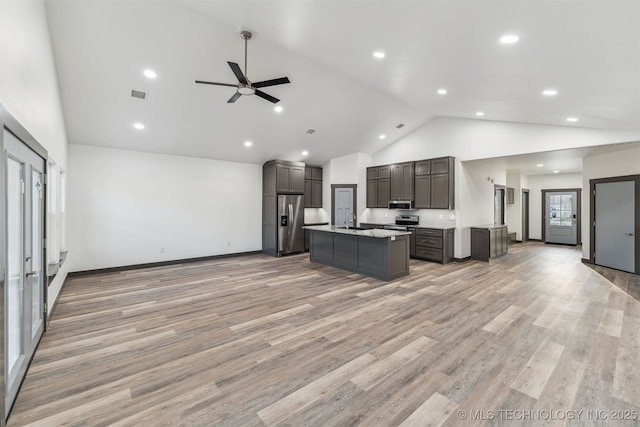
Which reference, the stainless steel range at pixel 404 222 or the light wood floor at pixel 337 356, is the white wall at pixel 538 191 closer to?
the stainless steel range at pixel 404 222

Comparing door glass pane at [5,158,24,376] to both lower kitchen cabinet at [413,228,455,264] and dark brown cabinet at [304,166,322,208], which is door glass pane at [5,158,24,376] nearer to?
dark brown cabinet at [304,166,322,208]

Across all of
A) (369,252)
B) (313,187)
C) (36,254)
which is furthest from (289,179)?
(36,254)

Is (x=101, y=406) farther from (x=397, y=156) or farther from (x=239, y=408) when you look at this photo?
(x=397, y=156)

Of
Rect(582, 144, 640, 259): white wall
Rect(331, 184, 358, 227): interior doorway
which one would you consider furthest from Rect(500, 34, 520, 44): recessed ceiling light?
Rect(331, 184, 358, 227): interior doorway

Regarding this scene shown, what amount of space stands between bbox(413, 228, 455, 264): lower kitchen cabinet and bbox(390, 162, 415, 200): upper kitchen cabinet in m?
1.11

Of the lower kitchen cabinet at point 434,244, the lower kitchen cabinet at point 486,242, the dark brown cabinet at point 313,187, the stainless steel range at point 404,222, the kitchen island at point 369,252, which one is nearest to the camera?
the kitchen island at point 369,252

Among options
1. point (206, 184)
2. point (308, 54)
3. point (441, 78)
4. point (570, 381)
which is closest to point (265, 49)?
point (308, 54)

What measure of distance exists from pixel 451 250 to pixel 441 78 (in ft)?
14.5

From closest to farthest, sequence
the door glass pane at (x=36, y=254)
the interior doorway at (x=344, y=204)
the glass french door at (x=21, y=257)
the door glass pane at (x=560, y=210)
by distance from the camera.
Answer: the glass french door at (x=21, y=257), the door glass pane at (x=36, y=254), the interior doorway at (x=344, y=204), the door glass pane at (x=560, y=210)

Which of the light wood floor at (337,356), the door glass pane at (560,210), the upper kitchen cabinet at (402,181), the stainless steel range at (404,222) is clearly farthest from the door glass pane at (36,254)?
the door glass pane at (560,210)

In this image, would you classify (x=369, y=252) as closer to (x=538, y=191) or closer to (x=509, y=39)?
(x=509, y=39)

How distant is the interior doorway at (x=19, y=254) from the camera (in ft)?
6.19

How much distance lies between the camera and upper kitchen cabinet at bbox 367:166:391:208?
26.7 feet

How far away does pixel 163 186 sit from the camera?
663 centimetres
